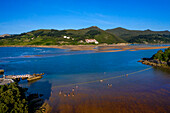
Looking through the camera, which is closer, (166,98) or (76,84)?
(166,98)

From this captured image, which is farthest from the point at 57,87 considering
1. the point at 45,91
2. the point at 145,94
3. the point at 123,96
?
the point at 145,94

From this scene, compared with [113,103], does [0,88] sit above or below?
above

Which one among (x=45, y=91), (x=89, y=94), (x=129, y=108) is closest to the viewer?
(x=129, y=108)

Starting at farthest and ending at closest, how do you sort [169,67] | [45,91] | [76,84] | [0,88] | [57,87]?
[169,67] → [76,84] → [57,87] → [45,91] → [0,88]

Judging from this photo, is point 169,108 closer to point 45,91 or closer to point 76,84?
point 76,84

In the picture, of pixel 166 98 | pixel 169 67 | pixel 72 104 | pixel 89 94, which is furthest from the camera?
pixel 169 67

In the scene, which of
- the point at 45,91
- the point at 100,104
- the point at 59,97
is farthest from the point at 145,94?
the point at 45,91

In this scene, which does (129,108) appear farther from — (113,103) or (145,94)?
(145,94)

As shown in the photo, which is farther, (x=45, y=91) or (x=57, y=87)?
(x=57, y=87)

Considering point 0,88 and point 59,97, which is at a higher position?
point 0,88
